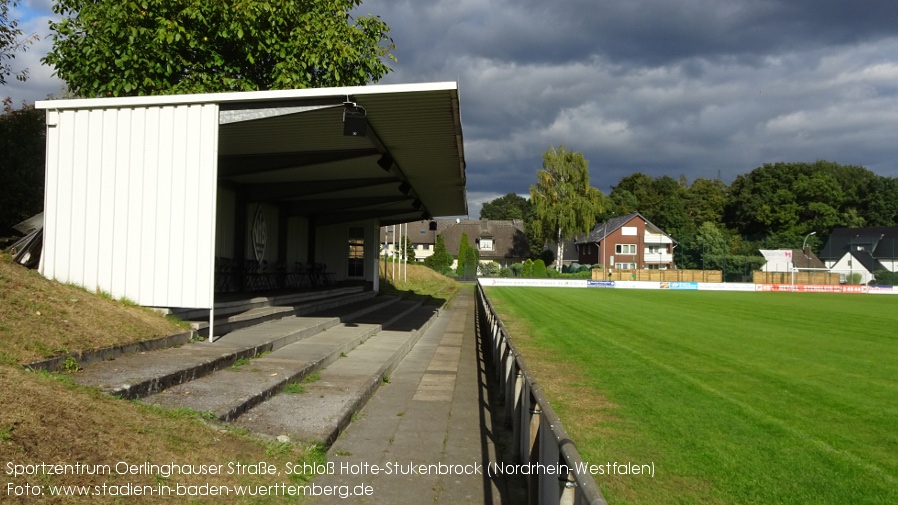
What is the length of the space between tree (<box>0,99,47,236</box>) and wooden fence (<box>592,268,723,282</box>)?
44.1 metres

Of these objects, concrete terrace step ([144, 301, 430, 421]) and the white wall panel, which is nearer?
concrete terrace step ([144, 301, 430, 421])

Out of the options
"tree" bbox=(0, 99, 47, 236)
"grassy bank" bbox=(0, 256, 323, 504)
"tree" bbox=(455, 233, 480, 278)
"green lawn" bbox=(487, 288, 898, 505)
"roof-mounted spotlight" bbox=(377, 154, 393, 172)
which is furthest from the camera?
"tree" bbox=(455, 233, 480, 278)

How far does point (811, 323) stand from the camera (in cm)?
2031

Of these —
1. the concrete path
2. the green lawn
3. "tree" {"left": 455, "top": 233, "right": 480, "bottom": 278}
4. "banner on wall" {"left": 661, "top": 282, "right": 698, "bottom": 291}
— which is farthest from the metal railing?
"tree" {"left": 455, "top": 233, "right": 480, "bottom": 278}

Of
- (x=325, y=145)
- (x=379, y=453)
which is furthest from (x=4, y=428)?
(x=325, y=145)

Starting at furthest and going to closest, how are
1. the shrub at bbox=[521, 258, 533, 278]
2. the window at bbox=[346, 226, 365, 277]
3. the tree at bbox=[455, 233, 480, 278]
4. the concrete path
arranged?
the tree at bbox=[455, 233, 480, 278]
the shrub at bbox=[521, 258, 533, 278]
the window at bbox=[346, 226, 365, 277]
the concrete path

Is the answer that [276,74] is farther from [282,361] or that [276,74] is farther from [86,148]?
[282,361]

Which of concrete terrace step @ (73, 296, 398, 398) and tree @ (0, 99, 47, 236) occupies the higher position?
tree @ (0, 99, 47, 236)

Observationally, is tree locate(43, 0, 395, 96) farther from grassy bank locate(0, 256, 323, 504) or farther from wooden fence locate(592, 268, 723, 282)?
wooden fence locate(592, 268, 723, 282)

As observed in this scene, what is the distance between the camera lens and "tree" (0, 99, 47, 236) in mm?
16547

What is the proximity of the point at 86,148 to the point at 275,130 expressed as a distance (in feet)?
9.75

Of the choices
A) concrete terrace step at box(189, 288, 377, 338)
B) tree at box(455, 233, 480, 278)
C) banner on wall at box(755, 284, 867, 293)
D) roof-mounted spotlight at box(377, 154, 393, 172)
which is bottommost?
banner on wall at box(755, 284, 867, 293)

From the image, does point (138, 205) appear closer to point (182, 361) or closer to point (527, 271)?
point (182, 361)

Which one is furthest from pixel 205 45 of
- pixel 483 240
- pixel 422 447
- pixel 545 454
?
pixel 483 240
